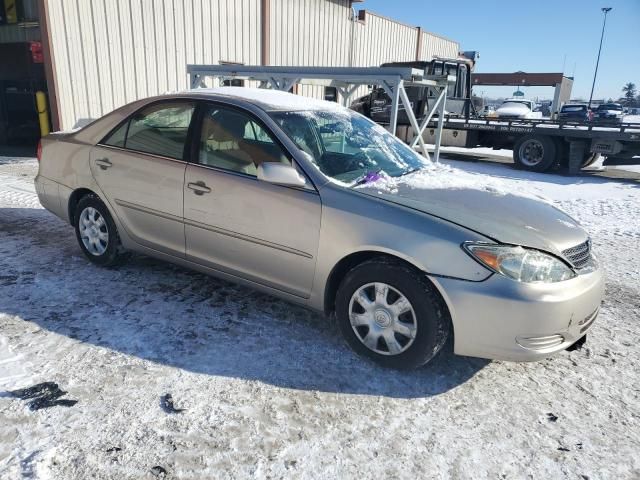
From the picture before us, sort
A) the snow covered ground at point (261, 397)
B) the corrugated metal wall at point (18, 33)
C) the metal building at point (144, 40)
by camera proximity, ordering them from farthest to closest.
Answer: the corrugated metal wall at point (18, 33) < the metal building at point (144, 40) < the snow covered ground at point (261, 397)

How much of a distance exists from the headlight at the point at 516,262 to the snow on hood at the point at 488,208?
2.3 inches

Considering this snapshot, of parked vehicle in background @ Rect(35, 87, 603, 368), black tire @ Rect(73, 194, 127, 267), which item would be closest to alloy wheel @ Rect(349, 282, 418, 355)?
parked vehicle in background @ Rect(35, 87, 603, 368)

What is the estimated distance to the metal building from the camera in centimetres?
1006

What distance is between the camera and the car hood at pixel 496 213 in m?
2.81

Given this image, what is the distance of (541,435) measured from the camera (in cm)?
255

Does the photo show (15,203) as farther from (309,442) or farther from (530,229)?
(530,229)

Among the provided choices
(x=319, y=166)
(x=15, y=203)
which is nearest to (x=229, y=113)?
(x=319, y=166)

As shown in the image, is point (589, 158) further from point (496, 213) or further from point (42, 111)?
point (42, 111)

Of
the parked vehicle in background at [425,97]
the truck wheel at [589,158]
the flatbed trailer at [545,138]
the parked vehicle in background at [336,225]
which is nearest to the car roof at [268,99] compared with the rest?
the parked vehicle in background at [336,225]

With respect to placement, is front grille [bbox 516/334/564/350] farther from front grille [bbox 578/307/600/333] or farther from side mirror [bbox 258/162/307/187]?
side mirror [bbox 258/162/307/187]

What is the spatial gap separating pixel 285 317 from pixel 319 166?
1.15 metres

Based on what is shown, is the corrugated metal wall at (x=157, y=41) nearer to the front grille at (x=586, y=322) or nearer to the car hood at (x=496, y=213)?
the car hood at (x=496, y=213)

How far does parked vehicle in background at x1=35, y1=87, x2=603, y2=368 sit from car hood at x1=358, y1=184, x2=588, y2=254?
0.01 m

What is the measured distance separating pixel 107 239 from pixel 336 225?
2.34 metres
